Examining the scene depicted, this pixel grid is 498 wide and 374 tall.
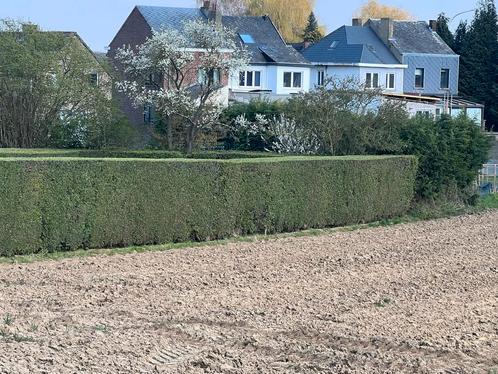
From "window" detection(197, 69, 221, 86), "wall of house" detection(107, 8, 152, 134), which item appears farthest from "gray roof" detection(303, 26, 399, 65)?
"window" detection(197, 69, 221, 86)

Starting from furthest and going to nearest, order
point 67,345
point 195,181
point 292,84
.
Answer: point 292,84, point 195,181, point 67,345

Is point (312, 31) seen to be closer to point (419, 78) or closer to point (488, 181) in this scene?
point (419, 78)

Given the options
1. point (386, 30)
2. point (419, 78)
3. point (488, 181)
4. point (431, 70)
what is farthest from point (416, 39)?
point (488, 181)

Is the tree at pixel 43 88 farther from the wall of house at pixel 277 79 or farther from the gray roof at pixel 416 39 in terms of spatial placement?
the gray roof at pixel 416 39

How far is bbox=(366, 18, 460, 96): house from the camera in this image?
73.6 metres

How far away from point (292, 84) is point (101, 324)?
55.1 m

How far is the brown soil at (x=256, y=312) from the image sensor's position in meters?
9.98

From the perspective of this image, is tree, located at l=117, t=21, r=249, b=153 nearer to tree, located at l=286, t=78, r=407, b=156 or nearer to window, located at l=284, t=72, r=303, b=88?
tree, located at l=286, t=78, r=407, b=156

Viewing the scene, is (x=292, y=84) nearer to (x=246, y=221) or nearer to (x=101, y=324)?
(x=246, y=221)

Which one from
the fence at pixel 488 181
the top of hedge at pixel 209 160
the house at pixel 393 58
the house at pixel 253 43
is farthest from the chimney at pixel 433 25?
the top of hedge at pixel 209 160

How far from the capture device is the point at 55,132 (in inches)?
1426

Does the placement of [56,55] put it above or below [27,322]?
above

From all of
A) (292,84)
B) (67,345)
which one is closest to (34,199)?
(67,345)

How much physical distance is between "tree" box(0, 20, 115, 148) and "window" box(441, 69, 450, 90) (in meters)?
Answer: 44.9
